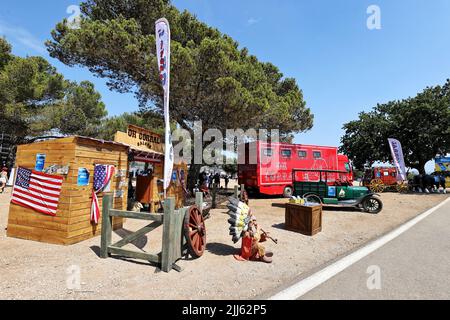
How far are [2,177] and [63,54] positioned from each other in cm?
1023

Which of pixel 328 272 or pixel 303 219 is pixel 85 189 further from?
pixel 303 219

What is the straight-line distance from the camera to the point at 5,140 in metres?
26.3

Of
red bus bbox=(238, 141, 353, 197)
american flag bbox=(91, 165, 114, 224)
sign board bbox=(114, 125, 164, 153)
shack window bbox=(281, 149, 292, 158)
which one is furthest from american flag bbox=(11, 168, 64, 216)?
shack window bbox=(281, 149, 292, 158)

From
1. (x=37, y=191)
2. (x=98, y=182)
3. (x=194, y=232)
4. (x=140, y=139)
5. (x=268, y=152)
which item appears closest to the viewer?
(x=194, y=232)

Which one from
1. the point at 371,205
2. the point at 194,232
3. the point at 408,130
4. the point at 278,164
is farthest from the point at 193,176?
the point at 408,130

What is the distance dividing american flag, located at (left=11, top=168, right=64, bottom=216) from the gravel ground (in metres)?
0.88

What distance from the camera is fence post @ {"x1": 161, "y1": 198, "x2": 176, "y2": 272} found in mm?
4812

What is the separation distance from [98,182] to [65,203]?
1.00m

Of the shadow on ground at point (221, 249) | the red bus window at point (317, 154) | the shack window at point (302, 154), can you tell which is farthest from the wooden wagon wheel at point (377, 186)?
the shadow on ground at point (221, 249)

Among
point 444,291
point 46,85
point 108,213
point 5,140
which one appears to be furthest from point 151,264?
point 5,140

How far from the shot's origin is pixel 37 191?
6703mm

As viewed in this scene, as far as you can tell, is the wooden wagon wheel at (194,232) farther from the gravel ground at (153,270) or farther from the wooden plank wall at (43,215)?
the wooden plank wall at (43,215)

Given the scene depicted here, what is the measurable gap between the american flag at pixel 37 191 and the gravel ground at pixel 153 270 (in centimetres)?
88
